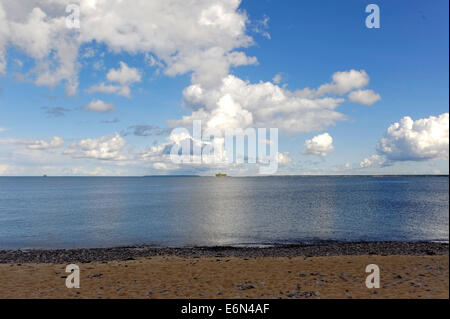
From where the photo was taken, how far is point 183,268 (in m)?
21.1

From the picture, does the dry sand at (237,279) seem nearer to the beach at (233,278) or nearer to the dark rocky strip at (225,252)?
the beach at (233,278)

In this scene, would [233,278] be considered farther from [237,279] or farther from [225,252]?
[225,252]

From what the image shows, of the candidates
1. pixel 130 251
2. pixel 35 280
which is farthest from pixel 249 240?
pixel 35 280

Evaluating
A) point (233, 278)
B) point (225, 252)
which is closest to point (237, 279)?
point (233, 278)

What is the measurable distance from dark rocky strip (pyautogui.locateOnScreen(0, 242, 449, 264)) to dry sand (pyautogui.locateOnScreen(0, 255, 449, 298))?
14.3 ft

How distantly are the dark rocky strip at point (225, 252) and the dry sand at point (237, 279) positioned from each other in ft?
14.3

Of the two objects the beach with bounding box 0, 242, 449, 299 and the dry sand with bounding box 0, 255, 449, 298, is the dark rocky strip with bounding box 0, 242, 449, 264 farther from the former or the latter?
the dry sand with bounding box 0, 255, 449, 298

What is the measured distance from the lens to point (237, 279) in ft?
58.5

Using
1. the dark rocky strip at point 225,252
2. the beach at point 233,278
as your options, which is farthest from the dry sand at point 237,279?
the dark rocky strip at point 225,252

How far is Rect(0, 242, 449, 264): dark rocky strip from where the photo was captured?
1073 inches
